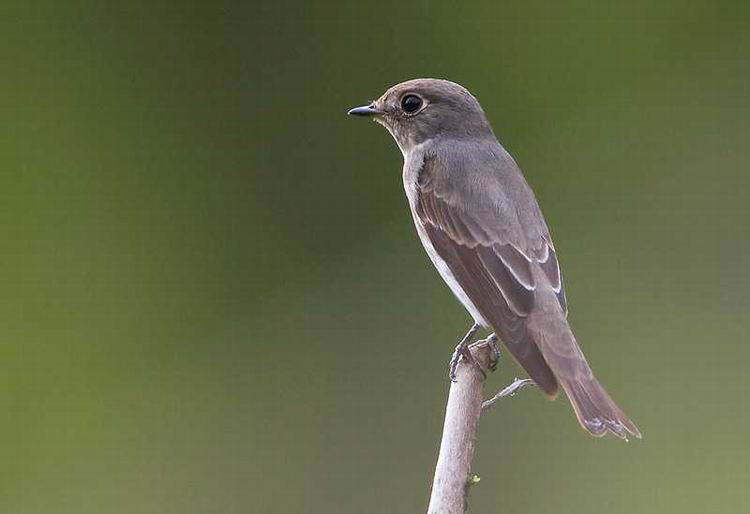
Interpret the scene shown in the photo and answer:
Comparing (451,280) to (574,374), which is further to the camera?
(451,280)

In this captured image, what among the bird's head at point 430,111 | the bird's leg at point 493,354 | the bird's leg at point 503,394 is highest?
the bird's head at point 430,111

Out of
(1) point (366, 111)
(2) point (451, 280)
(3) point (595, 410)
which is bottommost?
(3) point (595, 410)

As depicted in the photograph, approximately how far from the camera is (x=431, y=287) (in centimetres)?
605

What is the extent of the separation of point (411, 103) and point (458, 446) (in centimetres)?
199

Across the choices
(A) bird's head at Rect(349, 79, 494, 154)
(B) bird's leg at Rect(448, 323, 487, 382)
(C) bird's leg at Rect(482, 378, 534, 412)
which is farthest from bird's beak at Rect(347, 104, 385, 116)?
(C) bird's leg at Rect(482, 378, 534, 412)

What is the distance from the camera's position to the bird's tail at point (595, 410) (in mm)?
3449

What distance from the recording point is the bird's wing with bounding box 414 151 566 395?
155 inches

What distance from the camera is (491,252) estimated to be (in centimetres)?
412

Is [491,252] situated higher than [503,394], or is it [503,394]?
[491,252]

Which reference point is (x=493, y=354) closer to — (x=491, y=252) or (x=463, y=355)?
(x=463, y=355)

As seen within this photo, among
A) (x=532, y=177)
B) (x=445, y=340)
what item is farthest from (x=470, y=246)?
(x=532, y=177)

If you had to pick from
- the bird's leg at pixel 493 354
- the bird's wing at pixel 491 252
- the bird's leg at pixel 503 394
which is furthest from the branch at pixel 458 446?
the bird's wing at pixel 491 252

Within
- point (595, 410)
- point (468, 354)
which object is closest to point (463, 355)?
point (468, 354)

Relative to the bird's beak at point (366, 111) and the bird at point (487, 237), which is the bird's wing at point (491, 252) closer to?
the bird at point (487, 237)
